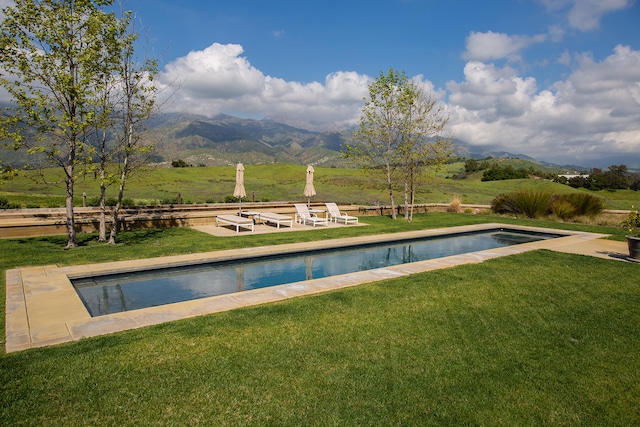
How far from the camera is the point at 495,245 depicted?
39.0 feet

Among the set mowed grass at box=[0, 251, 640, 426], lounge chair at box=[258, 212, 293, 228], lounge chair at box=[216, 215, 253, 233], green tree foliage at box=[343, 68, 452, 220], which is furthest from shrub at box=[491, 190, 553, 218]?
mowed grass at box=[0, 251, 640, 426]

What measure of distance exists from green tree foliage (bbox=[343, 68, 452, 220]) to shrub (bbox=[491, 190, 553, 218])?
4316mm

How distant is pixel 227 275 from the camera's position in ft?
24.4

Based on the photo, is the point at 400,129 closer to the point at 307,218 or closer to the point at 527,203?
the point at 307,218

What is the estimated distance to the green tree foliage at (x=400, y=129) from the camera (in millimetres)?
15844

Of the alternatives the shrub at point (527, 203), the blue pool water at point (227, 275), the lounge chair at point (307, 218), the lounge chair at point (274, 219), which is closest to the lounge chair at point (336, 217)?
the lounge chair at point (307, 218)

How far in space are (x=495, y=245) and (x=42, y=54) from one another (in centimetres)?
1272

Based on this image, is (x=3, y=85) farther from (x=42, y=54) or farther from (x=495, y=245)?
(x=495, y=245)

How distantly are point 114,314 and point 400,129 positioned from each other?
13.8 m

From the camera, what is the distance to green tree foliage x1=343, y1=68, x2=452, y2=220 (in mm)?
15844

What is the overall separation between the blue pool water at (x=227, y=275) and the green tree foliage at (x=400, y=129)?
20.0 feet

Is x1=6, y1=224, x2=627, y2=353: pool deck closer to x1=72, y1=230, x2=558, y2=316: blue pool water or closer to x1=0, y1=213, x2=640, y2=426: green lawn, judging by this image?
x1=72, y1=230, x2=558, y2=316: blue pool water

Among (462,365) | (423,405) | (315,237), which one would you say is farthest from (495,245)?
(423,405)

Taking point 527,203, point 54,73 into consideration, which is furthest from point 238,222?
point 527,203
